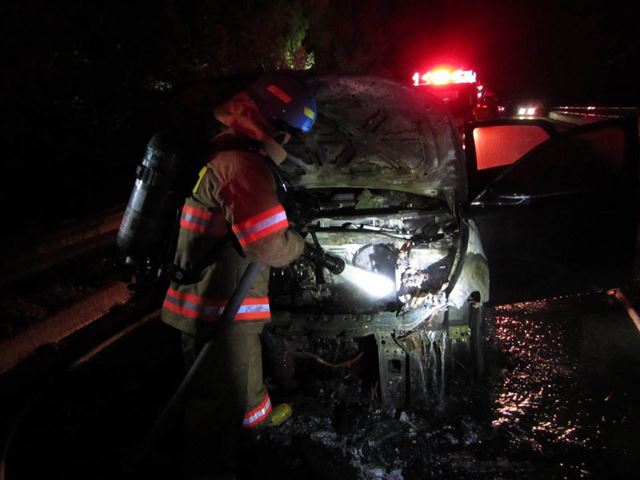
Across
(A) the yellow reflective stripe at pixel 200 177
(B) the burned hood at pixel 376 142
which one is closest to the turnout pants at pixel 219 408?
(A) the yellow reflective stripe at pixel 200 177

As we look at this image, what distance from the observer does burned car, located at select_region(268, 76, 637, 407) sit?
2662mm

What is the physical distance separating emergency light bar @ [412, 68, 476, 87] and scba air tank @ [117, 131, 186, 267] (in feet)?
44.2

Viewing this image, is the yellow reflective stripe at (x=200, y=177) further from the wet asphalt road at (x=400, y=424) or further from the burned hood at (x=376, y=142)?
the wet asphalt road at (x=400, y=424)

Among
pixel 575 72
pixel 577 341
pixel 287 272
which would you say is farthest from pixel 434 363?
pixel 575 72

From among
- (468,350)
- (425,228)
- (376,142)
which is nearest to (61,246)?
(376,142)

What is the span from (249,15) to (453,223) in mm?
10239

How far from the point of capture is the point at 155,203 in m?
2.34

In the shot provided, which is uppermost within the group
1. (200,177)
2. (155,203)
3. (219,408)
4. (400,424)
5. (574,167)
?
(200,177)

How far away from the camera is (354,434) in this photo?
2768 mm

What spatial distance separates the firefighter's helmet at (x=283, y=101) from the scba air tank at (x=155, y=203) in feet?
1.62

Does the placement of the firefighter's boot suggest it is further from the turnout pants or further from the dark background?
the dark background

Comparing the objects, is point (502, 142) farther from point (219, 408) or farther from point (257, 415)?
point (219, 408)

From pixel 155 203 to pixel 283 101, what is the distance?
2.88 feet

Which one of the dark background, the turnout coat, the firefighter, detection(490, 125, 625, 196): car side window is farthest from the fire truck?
the turnout coat
